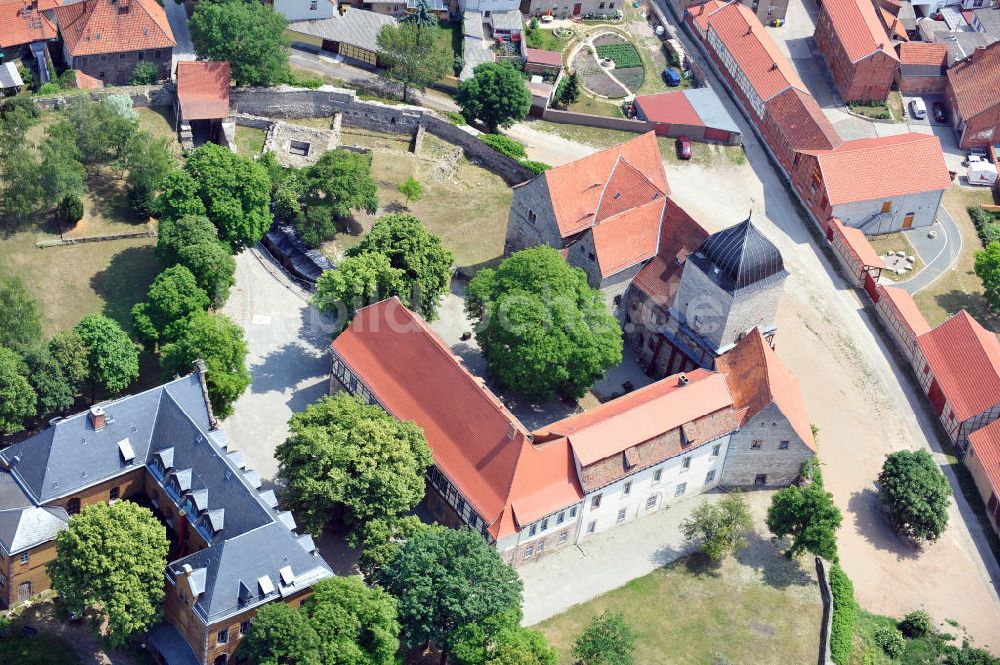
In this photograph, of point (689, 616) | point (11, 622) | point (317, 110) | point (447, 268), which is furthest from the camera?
point (317, 110)

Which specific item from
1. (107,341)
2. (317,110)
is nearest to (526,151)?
(317,110)

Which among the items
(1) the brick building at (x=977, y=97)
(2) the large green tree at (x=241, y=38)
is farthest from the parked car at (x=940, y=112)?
(2) the large green tree at (x=241, y=38)


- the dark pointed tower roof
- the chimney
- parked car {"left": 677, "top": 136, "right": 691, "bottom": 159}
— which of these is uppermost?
the chimney

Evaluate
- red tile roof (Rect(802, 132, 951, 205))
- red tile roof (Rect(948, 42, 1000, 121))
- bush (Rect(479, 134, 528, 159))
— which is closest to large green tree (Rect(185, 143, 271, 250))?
bush (Rect(479, 134, 528, 159))

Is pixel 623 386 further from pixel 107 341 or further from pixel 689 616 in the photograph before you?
pixel 107 341

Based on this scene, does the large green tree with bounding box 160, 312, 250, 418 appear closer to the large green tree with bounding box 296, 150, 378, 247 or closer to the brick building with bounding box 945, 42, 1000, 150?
the large green tree with bounding box 296, 150, 378, 247

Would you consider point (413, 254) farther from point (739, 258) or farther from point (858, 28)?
point (858, 28)

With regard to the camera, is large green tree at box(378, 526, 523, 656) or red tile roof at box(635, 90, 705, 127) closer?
large green tree at box(378, 526, 523, 656)
